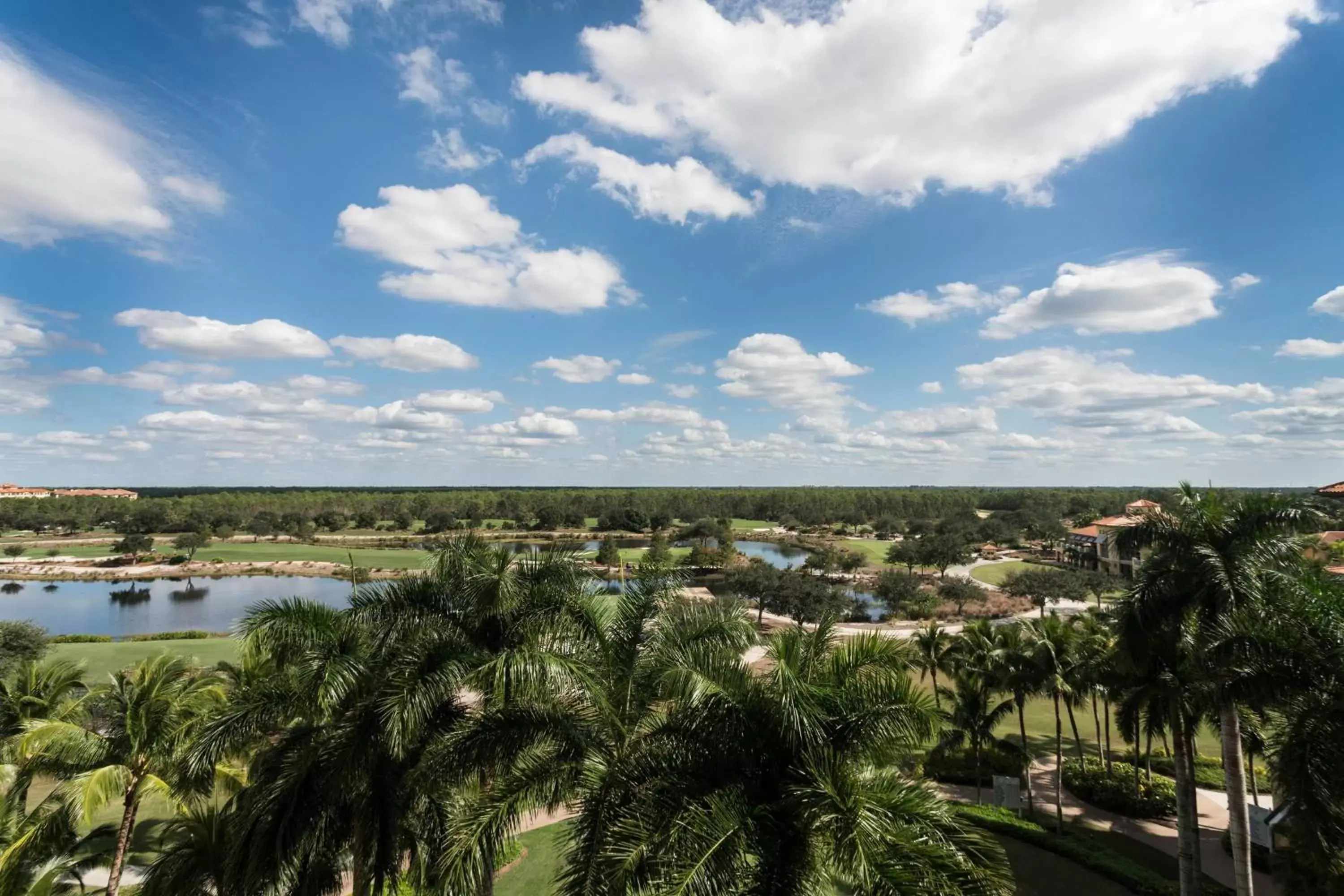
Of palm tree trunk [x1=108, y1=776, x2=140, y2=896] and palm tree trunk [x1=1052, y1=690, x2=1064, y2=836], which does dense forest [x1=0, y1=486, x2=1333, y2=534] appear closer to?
palm tree trunk [x1=1052, y1=690, x2=1064, y2=836]

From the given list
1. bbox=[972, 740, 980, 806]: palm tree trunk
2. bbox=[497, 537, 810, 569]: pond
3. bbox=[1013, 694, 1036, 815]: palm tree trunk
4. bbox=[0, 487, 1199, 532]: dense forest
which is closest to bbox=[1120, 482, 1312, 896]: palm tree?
bbox=[1013, 694, 1036, 815]: palm tree trunk

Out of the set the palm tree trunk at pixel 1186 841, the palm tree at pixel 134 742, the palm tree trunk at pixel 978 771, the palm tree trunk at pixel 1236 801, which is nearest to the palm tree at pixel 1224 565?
the palm tree trunk at pixel 1236 801

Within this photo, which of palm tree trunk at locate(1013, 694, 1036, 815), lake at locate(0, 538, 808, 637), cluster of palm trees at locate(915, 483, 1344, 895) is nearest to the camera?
cluster of palm trees at locate(915, 483, 1344, 895)

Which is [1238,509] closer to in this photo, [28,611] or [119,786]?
[119,786]

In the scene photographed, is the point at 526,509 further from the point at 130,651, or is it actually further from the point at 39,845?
the point at 39,845

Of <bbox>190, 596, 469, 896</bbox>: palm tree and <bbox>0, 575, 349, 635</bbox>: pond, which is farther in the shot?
<bbox>0, 575, 349, 635</bbox>: pond

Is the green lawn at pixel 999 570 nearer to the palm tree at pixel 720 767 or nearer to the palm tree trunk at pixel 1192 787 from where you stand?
the palm tree trunk at pixel 1192 787
